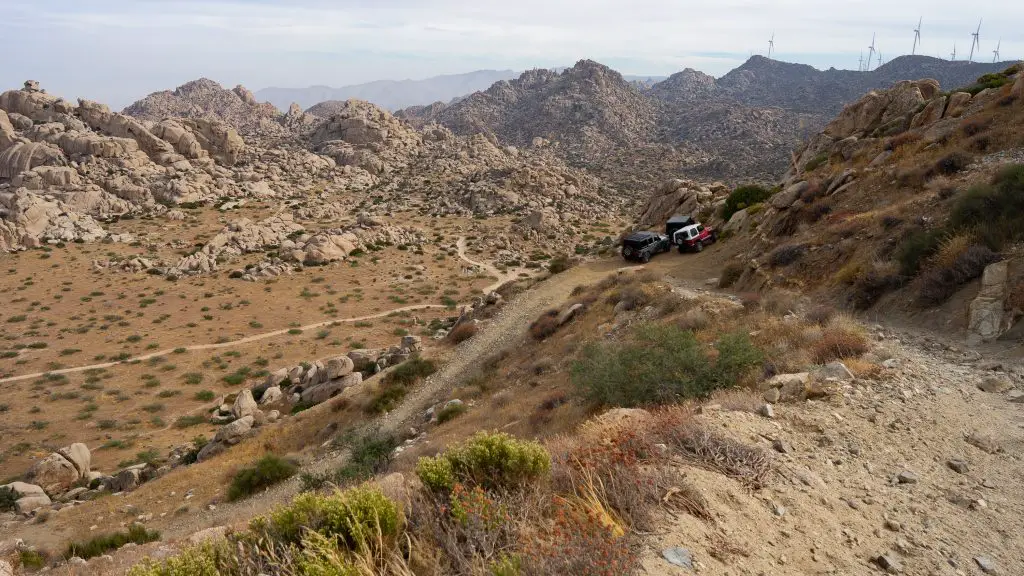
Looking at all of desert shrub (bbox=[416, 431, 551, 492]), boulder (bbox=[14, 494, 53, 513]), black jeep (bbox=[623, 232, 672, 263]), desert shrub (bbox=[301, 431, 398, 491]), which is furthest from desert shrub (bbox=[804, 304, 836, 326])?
boulder (bbox=[14, 494, 53, 513])

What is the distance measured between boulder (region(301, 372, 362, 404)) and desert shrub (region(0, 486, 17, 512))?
28.6 feet

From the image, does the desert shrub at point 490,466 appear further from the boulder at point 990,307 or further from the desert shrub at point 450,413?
the desert shrub at point 450,413

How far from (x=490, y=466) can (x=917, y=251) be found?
12481 millimetres

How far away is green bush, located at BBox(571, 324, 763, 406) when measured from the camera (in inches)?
353

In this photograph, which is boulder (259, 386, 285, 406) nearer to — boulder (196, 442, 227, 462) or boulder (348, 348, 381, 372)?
boulder (348, 348, 381, 372)

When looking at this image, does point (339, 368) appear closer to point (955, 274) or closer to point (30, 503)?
point (30, 503)

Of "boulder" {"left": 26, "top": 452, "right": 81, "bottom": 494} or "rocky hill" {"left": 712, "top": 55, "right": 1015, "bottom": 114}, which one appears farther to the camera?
"rocky hill" {"left": 712, "top": 55, "right": 1015, "bottom": 114}

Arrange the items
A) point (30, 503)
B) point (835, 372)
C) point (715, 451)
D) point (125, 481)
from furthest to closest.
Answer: point (125, 481) → point (30, 503) → point (835, 372) → point (715, 451)

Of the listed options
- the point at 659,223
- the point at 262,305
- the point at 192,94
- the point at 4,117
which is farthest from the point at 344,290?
the point at 192,94

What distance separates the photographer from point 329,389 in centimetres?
2072

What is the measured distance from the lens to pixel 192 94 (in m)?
140

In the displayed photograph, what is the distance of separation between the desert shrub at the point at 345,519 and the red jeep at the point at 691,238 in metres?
25.2

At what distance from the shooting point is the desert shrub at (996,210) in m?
11.0

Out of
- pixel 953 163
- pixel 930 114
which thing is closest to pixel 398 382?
pixel 953 163
